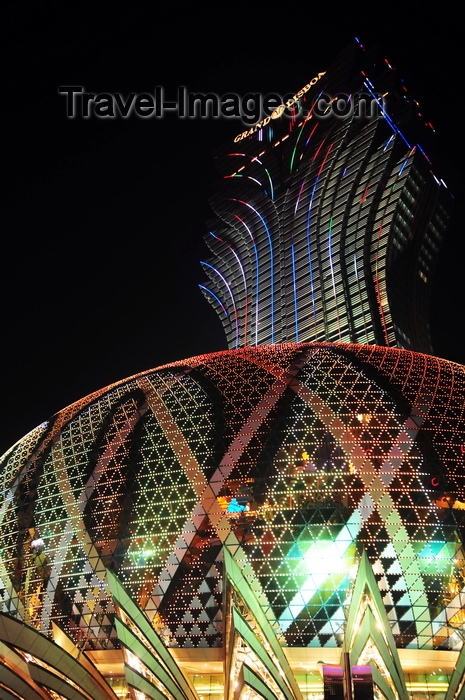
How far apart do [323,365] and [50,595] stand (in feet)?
55.8

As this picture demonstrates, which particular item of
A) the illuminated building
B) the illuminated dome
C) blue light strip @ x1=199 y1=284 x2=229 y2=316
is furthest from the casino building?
blue light strip @ x1=199 y1=284 x2=229 y2=316

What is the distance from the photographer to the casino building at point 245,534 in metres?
25.9

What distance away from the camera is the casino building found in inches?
1020

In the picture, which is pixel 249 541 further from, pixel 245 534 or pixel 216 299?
pixel 216 299

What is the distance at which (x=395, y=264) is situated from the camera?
248 feet

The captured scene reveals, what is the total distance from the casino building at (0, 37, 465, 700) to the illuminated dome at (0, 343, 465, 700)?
78 mm

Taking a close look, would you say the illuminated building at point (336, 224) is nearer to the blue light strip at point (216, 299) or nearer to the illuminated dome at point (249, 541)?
the blue light strip at point (216, 299)

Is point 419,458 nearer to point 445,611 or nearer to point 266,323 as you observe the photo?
point 445,611

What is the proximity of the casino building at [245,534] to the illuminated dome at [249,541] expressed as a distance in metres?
0.08

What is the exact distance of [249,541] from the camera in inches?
1098

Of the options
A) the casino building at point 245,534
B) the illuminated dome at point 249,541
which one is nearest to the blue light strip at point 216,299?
the casino building at point 245,534

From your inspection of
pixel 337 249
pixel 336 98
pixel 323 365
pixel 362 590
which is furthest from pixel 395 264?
pixel 362 590

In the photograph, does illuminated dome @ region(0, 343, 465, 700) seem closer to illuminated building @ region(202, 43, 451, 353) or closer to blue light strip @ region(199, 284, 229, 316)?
illuminated building @ region(202, 43, 451, 353)

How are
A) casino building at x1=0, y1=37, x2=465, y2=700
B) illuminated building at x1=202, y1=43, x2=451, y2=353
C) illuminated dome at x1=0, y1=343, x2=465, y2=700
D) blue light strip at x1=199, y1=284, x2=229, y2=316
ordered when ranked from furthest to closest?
blue light strip at x1=199, y1=284, x2=229, y2=316, illuminated building at x1=202, y1=43, x2=451, y2=353, illuminated dome at x1=0, y1=343, x2=465, y2=700, casino building at x1=0, y1=37, x2=465, y2=700
